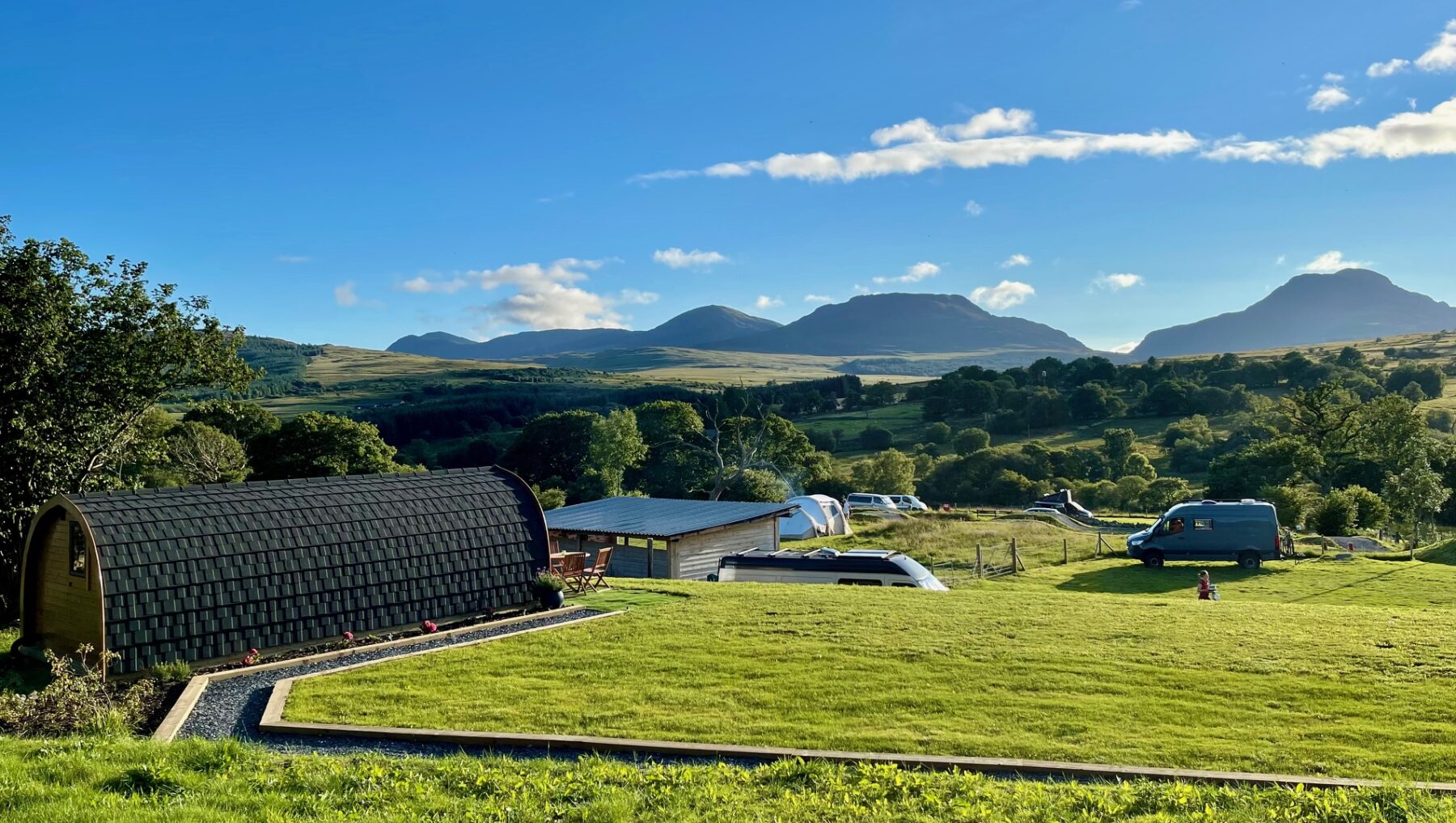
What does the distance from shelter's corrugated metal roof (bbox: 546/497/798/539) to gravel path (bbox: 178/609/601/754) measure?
11.8 meters

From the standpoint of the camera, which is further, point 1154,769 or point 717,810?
point 1154,769

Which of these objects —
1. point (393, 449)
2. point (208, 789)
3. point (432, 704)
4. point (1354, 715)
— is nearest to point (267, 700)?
point (432, 704)

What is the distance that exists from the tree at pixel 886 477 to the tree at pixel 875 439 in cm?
2742

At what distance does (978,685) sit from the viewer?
440 inches

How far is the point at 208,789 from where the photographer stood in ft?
22.8

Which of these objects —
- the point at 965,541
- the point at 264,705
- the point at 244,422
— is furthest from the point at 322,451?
the point at 264,705

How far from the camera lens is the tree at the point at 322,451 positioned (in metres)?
40.7

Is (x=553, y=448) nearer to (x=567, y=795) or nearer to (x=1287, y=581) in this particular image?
(x=1287, y=581)

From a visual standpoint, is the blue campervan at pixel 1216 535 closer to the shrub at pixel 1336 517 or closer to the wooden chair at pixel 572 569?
the shrub at pixel 1336 517

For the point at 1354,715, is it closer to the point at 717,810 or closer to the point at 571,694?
the point at 717,810

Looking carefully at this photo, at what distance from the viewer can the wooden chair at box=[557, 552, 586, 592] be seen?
1712 cm

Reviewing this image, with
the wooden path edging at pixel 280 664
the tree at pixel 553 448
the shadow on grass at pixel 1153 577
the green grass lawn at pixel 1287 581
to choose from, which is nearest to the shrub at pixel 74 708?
the wooden path edging at pixel 280 664

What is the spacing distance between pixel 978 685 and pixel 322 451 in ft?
121

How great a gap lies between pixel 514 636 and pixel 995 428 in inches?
3431
